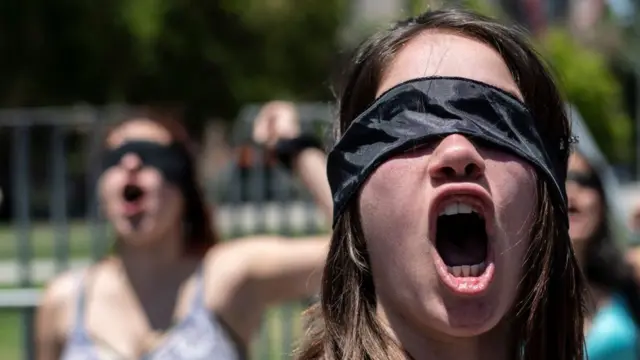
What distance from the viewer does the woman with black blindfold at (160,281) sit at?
3.14 metres

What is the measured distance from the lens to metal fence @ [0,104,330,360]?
5.74 metres

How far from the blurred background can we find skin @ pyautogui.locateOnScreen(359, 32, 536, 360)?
434 millimetres

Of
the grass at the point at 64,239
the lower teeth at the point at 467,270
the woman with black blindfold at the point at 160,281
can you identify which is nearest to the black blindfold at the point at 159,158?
the woman with black blindfold at the point at 160,281

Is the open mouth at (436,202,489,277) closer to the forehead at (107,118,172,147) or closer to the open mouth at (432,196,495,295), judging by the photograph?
the open mouth at (432,196,495,295)

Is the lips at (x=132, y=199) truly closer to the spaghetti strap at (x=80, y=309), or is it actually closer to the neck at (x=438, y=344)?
the spaghetti strap at (x=80, y=309)

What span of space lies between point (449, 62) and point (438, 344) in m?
0.37

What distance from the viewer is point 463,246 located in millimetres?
1406

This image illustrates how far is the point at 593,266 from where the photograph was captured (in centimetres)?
353

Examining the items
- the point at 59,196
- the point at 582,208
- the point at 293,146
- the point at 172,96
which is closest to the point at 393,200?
the point at 293,146

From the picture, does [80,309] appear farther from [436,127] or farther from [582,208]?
[436,127]

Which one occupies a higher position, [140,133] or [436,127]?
[140,133]

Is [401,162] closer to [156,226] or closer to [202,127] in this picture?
[156,226]

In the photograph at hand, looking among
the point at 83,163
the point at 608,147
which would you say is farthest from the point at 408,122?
the point at 608,147

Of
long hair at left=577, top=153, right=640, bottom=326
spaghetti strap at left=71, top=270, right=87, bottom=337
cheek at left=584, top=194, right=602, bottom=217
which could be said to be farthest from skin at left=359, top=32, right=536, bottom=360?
long hair at left=577, top=153, right=640, bottom=326
